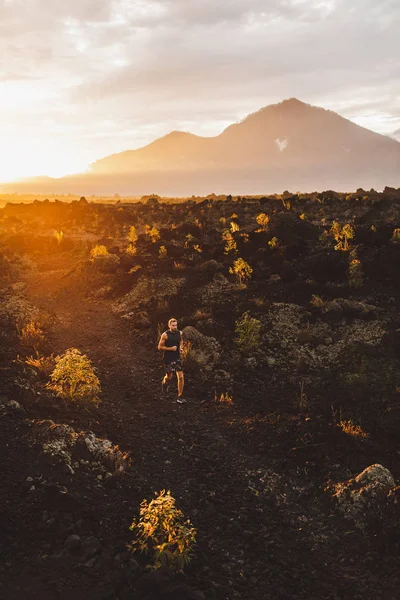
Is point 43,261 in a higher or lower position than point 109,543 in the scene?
higher

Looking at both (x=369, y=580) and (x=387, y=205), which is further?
(x=387, y=205)

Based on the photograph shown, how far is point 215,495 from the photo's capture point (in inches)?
270

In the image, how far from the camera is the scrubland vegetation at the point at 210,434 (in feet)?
17.1

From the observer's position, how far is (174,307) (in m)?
15.8

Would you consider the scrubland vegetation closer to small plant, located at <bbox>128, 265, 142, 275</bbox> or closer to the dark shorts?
the dark shorts

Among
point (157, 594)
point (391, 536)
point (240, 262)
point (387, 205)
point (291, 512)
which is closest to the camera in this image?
point (157, 594)

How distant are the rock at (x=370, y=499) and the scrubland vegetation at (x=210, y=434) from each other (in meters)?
0.02

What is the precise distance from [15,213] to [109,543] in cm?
4209

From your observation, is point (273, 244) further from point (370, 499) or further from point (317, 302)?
point (370, 499)

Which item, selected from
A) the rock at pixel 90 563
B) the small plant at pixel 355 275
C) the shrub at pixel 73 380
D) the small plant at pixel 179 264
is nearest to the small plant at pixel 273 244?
the small plant at pixel 179 264

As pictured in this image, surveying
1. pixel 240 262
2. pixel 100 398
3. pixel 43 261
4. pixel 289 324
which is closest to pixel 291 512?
pixel 100 398

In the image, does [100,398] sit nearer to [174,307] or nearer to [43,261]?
[174,307]

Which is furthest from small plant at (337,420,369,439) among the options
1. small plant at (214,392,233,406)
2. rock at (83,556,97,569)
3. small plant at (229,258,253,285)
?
small plant at (229,258,253,285)

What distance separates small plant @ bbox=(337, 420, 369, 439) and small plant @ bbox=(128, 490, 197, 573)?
441 centimetres
